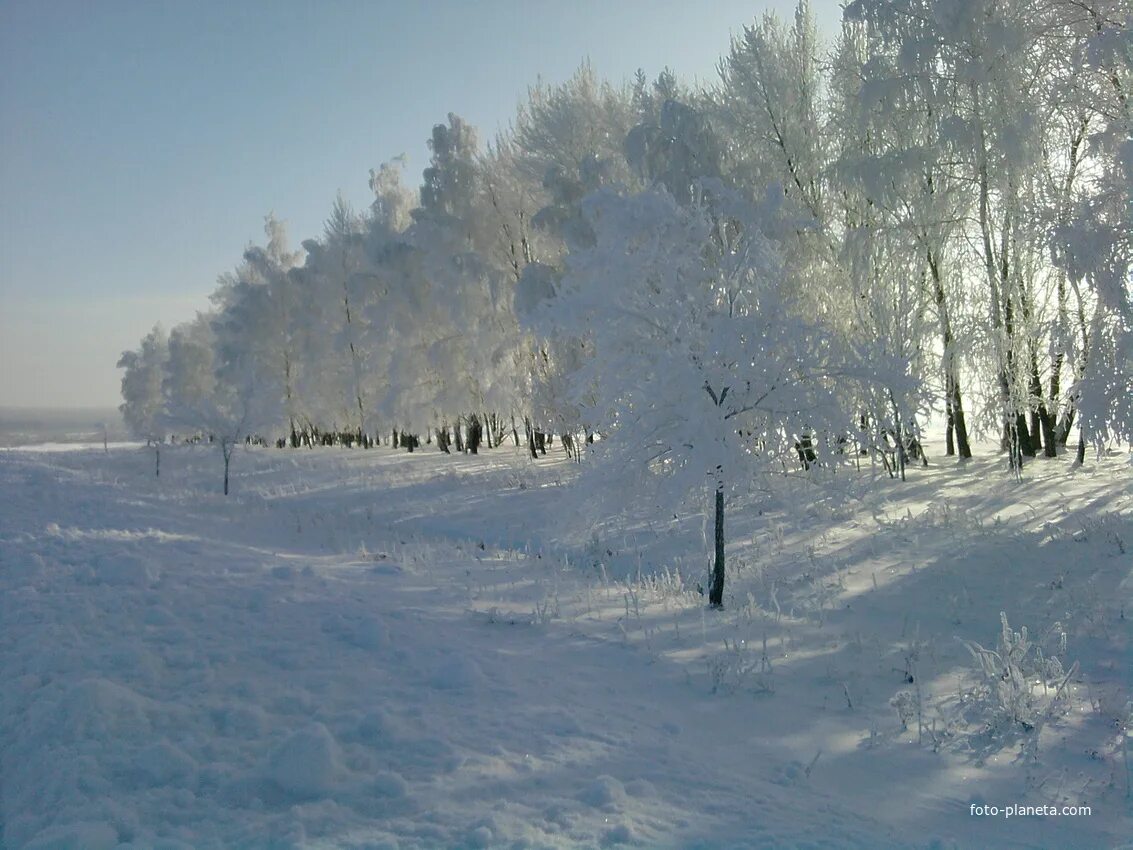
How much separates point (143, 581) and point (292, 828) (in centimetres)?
429

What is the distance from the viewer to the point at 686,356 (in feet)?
25.0

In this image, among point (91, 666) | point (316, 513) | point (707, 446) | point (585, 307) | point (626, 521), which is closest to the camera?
point (91, 666)

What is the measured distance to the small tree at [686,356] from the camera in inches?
302

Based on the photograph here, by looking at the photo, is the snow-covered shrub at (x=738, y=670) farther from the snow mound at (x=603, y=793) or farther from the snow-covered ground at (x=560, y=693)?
the snow mound at (x=603, y=793)

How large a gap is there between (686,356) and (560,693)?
3.76 meters

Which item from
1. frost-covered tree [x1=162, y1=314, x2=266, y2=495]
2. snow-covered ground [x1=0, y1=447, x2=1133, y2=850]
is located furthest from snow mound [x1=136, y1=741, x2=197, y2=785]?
frost-covered tree [x1=162, y1=314, x2=266, y2=495]

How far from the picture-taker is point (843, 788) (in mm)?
4211

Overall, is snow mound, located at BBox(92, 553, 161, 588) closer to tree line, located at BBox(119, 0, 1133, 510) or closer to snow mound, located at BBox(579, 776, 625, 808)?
tree line, located at BBox(119, 0, 1133, 510)

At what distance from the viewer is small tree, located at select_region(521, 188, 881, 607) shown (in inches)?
302

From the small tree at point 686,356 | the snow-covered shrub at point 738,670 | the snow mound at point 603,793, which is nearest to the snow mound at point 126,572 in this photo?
the small tree at point 686,356

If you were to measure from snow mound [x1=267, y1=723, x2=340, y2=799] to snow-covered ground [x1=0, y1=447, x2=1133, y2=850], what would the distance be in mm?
11

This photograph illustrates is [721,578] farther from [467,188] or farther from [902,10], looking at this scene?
[467,188]

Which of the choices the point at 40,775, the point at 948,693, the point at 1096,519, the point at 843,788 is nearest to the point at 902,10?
the point at 1096,519

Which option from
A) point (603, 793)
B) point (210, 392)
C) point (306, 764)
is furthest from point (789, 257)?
point (210, 392)
